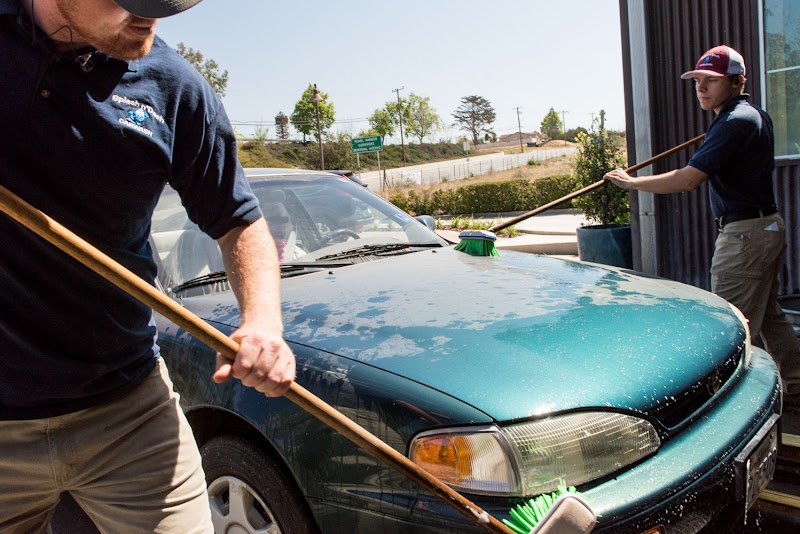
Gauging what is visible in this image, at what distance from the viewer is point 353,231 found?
3395 mm

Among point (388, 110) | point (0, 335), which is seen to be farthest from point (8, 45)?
point (388, 110)

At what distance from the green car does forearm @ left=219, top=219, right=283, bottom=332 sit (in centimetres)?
42

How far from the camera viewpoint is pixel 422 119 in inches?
4259

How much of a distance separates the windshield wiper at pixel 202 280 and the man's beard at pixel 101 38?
4.66 feet

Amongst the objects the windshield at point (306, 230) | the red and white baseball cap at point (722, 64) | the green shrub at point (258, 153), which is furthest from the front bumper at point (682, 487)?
the green shrub at point (258, 153)

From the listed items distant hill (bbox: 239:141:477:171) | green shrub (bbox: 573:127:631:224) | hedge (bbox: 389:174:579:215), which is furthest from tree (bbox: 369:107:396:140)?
green shrub (bbox: 573:127:631:224)

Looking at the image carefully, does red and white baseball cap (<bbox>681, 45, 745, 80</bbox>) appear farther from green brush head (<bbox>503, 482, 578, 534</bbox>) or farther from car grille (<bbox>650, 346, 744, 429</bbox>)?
green brush head (<bbox>503, 482, 578, 534</bbox>)

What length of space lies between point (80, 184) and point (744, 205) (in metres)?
3.48

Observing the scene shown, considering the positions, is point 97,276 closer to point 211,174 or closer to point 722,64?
point 211,174

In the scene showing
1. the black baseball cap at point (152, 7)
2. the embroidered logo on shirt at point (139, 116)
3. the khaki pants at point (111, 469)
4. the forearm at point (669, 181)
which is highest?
the black baseball cap at point (152, 7)

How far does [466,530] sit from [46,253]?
3.85 ft

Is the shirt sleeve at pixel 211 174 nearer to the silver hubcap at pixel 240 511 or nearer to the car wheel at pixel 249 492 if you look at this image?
the car wheel at pixel 249 492

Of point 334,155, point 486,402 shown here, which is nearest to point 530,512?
point 486,402

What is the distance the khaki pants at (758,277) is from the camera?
3729 mm
